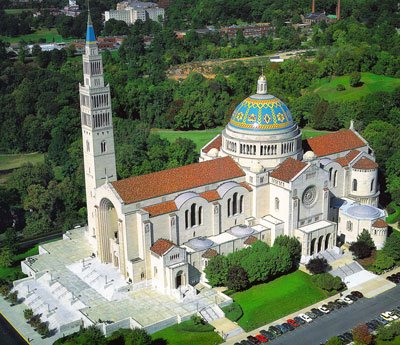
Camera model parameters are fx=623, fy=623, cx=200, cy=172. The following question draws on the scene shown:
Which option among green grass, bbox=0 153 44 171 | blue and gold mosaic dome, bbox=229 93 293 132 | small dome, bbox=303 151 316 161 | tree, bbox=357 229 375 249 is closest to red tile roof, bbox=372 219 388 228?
tree, bbox=357 229 375 249

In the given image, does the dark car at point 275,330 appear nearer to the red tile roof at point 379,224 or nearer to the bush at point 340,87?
the red tile roof at point 379,224

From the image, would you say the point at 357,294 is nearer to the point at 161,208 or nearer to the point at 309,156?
the point at 309,156

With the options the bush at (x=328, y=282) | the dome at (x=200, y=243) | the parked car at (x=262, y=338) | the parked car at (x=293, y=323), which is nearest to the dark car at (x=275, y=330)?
the parked car at (x=262, y=338)

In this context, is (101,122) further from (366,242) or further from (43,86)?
(43,86)

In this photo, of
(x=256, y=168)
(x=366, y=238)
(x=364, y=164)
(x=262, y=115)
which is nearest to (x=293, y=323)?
(x=366, y=238)

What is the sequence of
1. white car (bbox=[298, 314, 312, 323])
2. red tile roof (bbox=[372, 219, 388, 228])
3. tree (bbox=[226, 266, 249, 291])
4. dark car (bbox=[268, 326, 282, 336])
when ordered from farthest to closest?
red tile roof (bbox=[372, 219, 388, 228]) < tree (bbox=[226, 266, 249, 291]) < white car (bbox=[298, 314, 312, 323]) < dark car (bbox=[268, 326, 282, 336])

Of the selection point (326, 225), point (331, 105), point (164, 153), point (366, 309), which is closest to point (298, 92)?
point (331, 105)

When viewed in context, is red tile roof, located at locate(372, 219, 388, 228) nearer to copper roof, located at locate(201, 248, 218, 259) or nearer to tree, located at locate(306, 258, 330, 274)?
tree, located at locate(306, 258, 330, 274)
